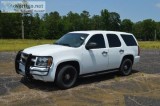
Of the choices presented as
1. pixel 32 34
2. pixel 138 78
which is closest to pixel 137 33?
pixel 32 34

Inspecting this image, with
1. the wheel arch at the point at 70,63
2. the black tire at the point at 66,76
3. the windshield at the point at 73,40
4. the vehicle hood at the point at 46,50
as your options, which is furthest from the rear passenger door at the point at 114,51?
the vehicle hood at the point at 46,50

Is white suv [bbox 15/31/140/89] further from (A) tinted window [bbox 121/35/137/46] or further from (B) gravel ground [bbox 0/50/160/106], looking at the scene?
(B) gravel ground [bbox 0/50/160/106]

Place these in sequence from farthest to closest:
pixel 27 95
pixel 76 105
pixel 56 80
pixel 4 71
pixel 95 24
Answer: pixel 95 24, pixel 4 71, pixel 56 80, pixel 27 95, pixel 76 105

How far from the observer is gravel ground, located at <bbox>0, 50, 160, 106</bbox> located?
28.1 ft

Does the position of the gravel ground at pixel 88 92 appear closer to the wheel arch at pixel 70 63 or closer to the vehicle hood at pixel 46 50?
the wheel arch at pixel 70 63

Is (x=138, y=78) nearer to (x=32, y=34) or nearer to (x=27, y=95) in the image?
(x=27, y=95)

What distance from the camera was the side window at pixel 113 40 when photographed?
1179 cm

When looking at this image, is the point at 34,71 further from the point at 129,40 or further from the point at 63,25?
the point at 63,25

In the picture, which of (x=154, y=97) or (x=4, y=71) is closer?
(x=154, y=97)

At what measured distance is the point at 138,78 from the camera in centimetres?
1224

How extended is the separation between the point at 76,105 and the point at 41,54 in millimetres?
2090

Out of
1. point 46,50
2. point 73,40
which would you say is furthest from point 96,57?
point 46,50

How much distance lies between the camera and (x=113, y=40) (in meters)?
12.0

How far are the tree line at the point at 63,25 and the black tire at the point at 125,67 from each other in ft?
280
